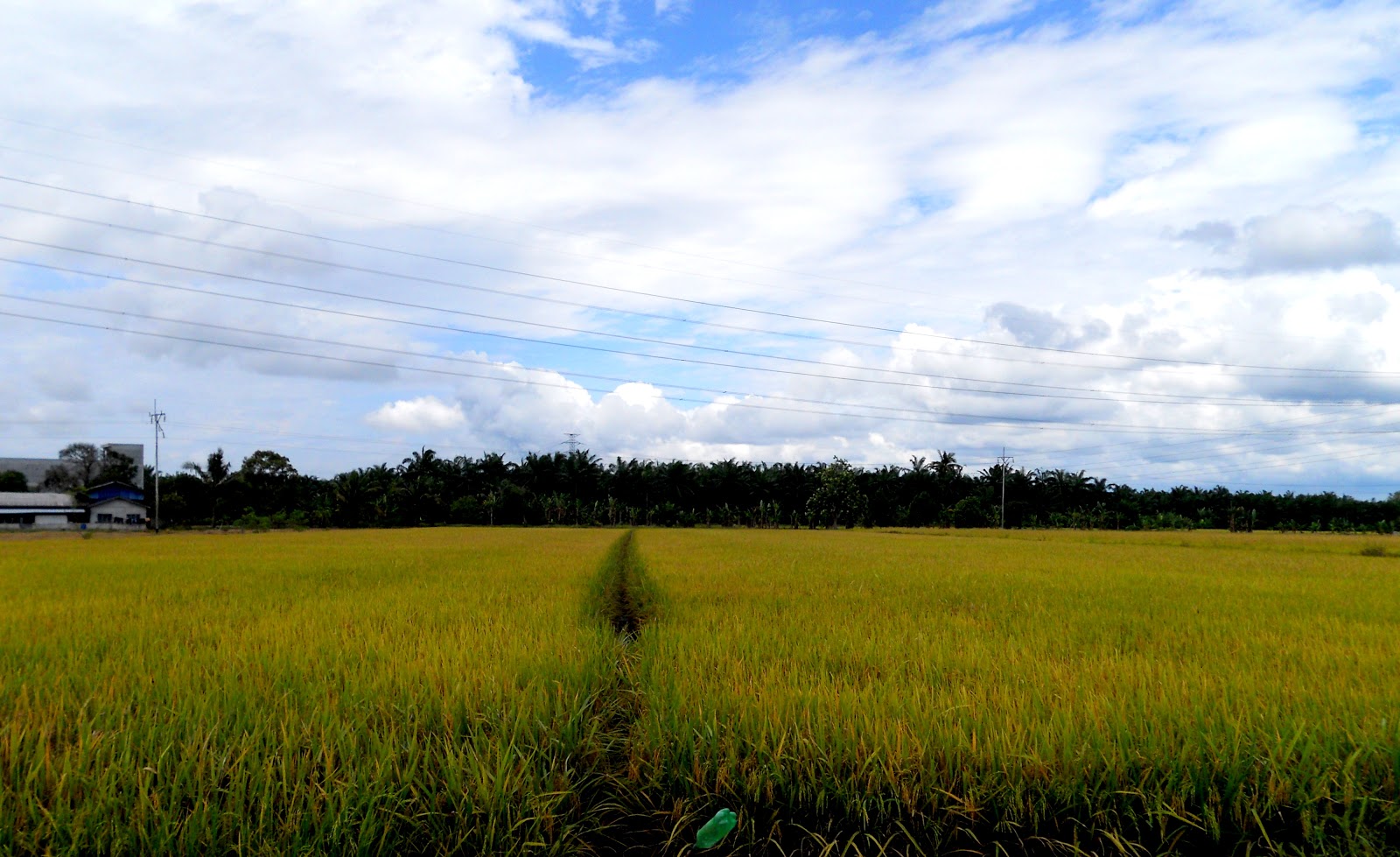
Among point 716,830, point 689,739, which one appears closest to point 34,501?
point 689,739

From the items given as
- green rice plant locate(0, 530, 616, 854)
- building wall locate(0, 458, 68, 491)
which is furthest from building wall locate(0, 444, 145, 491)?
green rice plant locate(0, 530, 616, 854)

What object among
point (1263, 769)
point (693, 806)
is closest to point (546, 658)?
point (693, 806)

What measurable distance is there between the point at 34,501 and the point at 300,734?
6546 centimetres

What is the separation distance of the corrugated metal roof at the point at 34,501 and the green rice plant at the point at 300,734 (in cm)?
5951

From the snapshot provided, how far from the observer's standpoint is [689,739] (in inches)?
120

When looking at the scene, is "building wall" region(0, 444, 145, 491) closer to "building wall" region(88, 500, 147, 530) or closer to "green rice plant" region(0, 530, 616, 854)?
"building wall" region(88, 500, 147, 530)

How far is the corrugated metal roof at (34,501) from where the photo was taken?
162 feet

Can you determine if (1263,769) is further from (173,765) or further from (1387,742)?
(173,765)

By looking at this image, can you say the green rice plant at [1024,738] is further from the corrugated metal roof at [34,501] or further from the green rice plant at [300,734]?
the corrugated metal roof at [34,501]

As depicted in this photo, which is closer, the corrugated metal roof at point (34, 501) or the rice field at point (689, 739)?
the rice field at point (689, 739)

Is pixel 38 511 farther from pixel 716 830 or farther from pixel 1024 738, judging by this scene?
pixel 1024 738

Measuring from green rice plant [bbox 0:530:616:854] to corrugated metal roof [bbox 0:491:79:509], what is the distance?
59505 millimetres

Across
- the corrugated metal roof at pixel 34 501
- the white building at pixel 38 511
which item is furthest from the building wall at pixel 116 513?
the corrugated metal roof at pixel 34 501

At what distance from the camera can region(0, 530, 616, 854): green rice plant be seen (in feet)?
7.77
